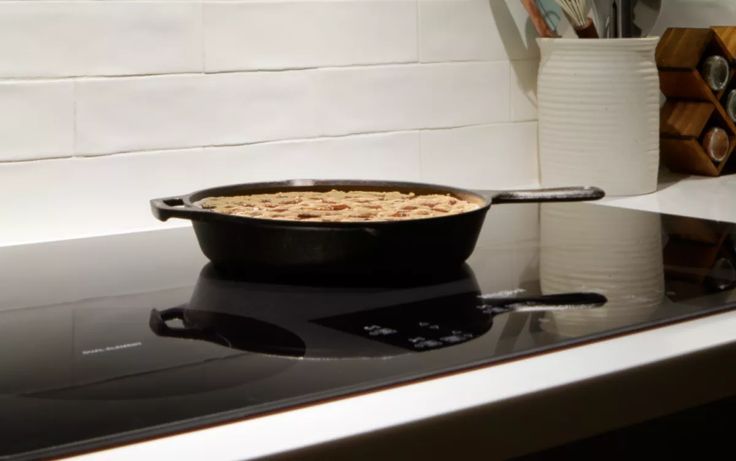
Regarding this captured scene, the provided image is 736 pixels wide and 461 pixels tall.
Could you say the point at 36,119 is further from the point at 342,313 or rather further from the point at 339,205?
the point at 342,313

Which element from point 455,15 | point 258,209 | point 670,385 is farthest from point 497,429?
→ point 455,15

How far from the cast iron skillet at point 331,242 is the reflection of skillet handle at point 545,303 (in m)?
0.06

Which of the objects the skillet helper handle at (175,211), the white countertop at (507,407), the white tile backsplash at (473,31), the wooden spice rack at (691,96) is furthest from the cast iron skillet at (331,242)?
the wooden spice rack at (691,96)

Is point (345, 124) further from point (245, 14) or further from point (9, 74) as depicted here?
point (9, 74)

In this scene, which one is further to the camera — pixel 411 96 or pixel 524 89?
pixel 524 89

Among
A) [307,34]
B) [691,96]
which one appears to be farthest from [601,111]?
[307,34]

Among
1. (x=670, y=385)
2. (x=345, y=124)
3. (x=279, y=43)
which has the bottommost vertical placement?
(x=670, y=385)

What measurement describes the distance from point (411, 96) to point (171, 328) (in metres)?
0.68

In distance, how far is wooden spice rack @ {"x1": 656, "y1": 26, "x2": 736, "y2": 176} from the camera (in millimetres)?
1392

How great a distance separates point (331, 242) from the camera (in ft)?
2.48

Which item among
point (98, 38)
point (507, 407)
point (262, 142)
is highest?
point (98, 38)

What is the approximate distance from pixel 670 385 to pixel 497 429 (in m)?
0.15

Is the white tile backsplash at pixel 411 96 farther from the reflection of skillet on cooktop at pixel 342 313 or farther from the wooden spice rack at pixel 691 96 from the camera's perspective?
the reflection of skillet on cooktop at pixel 342 313

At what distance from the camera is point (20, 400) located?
52cm
